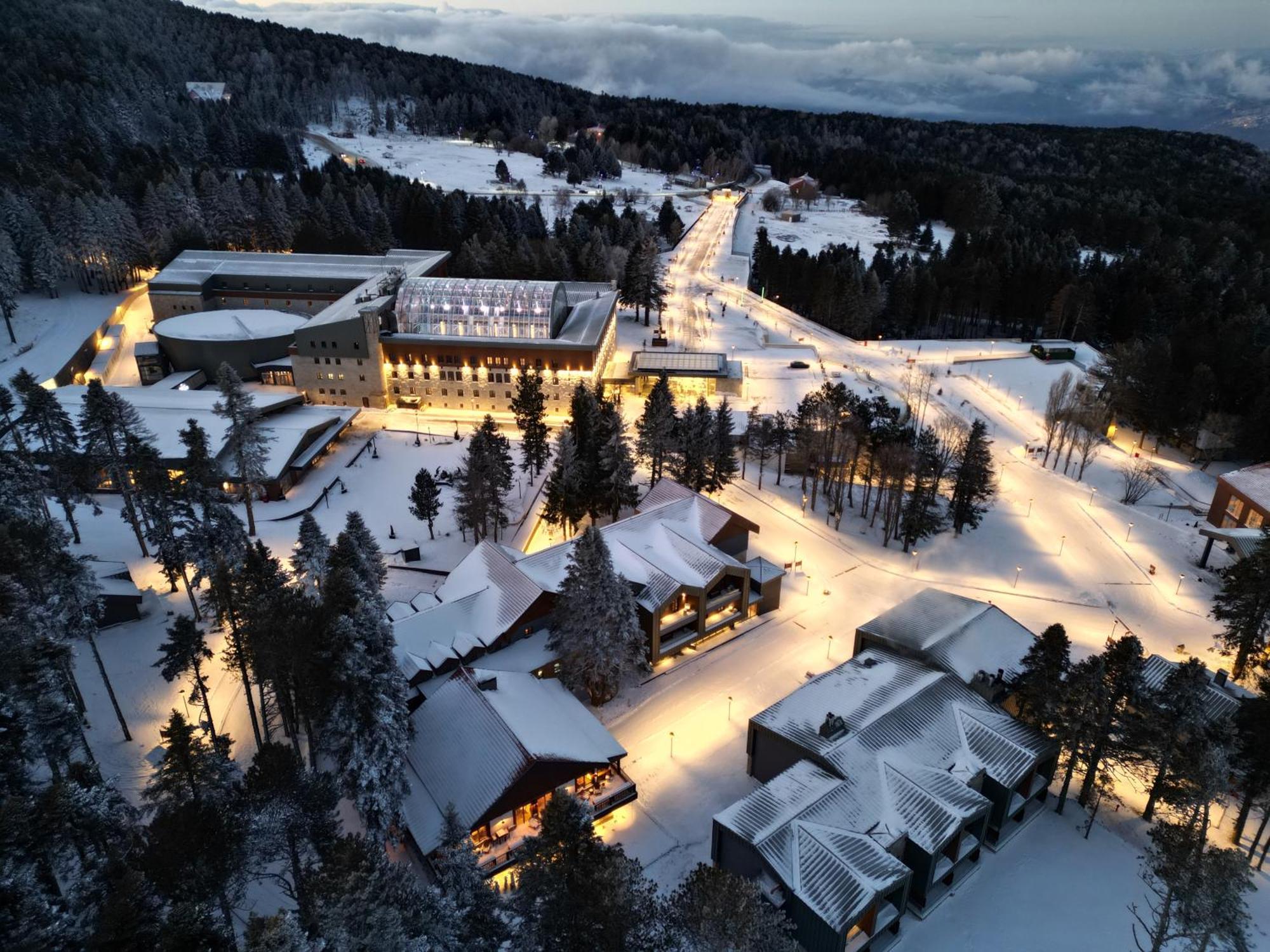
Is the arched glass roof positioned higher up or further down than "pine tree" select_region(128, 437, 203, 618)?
higher up

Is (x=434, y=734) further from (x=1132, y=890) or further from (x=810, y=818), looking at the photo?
(x=1132, y=890)

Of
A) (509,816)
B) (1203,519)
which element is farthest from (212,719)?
(1203,519)

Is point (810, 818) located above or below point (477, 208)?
below

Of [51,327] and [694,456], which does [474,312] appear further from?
[51,327]

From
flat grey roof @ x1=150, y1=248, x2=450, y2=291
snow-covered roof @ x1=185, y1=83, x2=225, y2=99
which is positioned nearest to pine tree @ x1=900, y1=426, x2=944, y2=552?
flat grey roof @ x1=150, y1=248, x2=450, y2=291

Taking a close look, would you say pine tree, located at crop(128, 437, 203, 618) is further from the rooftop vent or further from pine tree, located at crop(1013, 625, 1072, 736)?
pine tree, located at crop(1013, 625, 1072, 736)

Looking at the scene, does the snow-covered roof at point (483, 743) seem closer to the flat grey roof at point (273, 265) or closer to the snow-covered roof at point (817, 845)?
the snow-covered roof at point (817, 845)

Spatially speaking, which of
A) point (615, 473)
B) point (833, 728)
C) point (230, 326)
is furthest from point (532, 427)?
point (230, 326)
